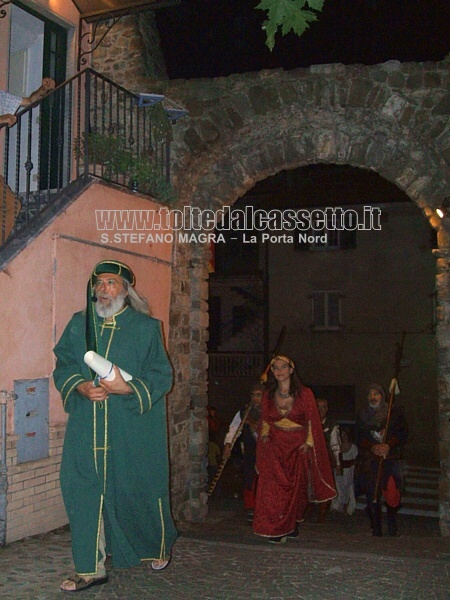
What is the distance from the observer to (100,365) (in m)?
4.34

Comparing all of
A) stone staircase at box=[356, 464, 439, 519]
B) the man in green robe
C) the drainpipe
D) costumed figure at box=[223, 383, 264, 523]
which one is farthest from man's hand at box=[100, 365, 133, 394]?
stone staircase at box=[356, 464, 439, 519]

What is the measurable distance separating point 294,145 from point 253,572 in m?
5.43

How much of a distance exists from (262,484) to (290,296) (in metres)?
15.9

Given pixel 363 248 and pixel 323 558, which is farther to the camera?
pixel 363 248

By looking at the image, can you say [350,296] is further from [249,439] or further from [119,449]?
[119,449]

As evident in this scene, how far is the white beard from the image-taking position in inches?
191

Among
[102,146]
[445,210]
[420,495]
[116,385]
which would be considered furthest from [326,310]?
[116,385]

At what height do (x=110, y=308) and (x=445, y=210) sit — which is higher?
(x=445, y=210)

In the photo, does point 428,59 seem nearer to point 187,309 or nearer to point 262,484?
point 187,309

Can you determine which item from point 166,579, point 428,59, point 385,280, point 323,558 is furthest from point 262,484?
point 385,280

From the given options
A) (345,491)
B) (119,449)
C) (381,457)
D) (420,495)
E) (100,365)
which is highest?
(100,365)

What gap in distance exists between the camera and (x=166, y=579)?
16.2ft

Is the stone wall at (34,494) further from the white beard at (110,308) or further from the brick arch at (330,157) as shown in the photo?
the brick arch at (330,157)

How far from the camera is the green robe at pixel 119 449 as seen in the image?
4.58m
